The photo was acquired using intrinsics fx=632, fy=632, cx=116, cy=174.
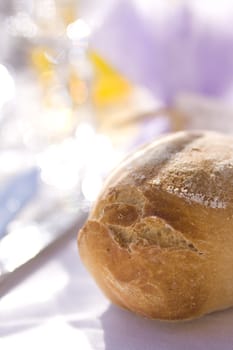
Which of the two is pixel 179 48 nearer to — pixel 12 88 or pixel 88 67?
pixel 88 67

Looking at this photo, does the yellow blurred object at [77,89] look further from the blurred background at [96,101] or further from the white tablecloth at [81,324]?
the white tablecloth at [81,324]

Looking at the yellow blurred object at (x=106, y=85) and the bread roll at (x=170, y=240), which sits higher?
the bread roll at (x=170, y=240)

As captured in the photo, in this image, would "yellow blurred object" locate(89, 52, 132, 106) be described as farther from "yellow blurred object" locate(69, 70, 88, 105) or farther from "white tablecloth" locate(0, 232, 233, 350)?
"white tablecloth" locate(0, 232, 233, 350)

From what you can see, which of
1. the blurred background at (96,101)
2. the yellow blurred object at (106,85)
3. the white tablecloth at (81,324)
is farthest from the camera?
the yellow blurred object at (106,85)

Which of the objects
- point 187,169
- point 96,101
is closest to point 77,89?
point 96,101

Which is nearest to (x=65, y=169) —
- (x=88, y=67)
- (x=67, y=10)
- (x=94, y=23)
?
(x=94, y=23)

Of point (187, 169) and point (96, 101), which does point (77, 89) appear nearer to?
point (96, 101)

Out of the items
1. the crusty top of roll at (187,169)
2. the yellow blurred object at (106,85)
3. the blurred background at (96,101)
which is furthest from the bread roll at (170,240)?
the yellow blurred object at (106,85)
